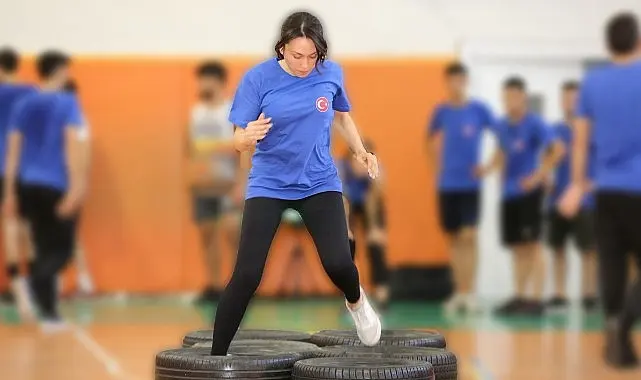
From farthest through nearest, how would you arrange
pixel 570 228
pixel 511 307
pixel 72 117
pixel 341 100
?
pixel 570 228 < pixel 511 307 < pixel 72 117 < pixel 341 100

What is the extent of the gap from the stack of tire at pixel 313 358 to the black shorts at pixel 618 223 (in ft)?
6.12

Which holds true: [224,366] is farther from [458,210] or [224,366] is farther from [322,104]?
[458,210]

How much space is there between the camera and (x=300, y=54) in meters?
4.43

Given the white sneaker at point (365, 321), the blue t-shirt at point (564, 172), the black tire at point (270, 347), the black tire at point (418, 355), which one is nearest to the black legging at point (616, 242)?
the black tire at point (418, 355)

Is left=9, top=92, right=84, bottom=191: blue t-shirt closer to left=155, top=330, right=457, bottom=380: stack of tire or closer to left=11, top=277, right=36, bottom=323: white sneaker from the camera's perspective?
left=11, top=277, right=36, bottom=323: white sneaker

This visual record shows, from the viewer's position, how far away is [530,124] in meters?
11.1

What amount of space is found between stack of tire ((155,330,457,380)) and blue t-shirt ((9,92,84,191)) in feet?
13.7

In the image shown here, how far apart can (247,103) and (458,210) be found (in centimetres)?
685

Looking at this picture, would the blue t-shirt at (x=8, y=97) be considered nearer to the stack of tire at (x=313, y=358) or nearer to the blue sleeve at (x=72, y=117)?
the blue sleeve at (x=72, y=117)

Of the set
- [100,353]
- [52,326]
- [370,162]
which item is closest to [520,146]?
[52,326]

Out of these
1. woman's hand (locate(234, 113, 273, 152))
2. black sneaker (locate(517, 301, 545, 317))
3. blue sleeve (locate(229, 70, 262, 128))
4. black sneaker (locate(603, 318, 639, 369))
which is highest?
blue sleeve (locate(229, 70, 262, 128))

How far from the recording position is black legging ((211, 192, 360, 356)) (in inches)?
180

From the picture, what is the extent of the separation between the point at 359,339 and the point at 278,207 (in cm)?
94

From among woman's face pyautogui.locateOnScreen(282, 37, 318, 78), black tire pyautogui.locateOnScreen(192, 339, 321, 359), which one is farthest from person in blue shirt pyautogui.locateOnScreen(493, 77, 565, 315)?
woman's face pyautogui.locateOnScreen(282, 37, 318, 78)
